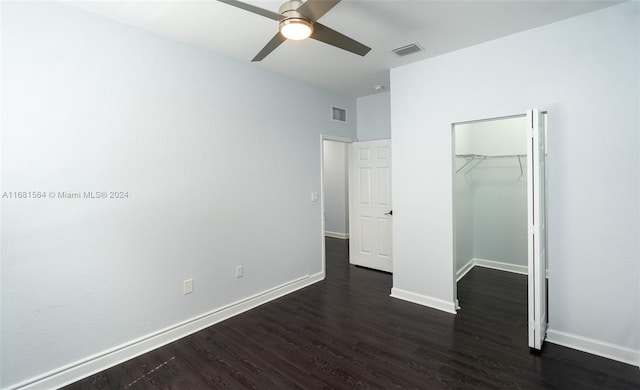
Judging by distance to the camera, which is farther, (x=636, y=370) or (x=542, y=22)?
(x=542, y=22)

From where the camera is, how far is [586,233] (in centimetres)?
240

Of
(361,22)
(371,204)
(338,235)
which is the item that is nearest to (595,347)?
(371,204)

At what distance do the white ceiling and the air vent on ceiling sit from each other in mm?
52

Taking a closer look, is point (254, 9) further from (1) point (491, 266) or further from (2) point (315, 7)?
(1) point (491, 266)

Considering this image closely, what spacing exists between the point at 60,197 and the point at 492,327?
12.5 feet

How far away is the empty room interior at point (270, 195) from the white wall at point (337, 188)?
3399 millimetres

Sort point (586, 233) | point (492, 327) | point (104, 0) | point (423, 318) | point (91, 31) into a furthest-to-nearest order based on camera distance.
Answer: point (423, 318), point (492, 327), point (586, 233), point (91, 31), point (104, 0)

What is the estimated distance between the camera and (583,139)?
2.38 metres

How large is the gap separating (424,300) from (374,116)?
109 inches

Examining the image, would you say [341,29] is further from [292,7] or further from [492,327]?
[492,327]

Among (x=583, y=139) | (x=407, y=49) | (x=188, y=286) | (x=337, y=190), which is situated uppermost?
(x=407, y=49)

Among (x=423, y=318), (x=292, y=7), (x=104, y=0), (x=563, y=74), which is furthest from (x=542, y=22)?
(x=104, y=0)

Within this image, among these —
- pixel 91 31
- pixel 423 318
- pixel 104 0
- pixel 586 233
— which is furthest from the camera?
pixel 423 318

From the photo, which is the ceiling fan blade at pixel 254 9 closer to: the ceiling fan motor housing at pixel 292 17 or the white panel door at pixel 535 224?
the ceiling fan motor housing at pixel 292 17
